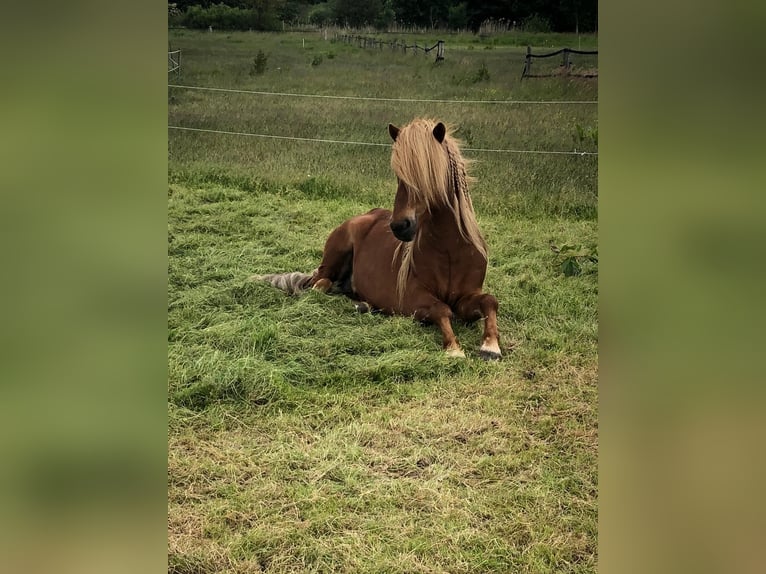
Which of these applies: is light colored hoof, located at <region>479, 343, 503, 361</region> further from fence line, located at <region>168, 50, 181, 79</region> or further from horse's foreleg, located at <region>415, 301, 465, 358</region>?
fence line, located at <region>168, 50, 181, 79</region>

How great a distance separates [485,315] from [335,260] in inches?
23.6

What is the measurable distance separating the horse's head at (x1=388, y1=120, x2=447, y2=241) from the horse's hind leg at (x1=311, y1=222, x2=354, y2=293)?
0.95 feet

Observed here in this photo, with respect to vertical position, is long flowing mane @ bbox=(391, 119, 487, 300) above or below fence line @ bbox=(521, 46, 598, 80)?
below

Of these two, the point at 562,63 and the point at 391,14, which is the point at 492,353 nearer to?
the point at 562,63

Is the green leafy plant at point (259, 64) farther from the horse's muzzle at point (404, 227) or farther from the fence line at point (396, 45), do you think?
the horse's muzzle at point (404, 227)

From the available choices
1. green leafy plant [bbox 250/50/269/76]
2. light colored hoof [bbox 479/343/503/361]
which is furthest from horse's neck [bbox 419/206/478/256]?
green leafy plant [bbox 250/50/269/76]

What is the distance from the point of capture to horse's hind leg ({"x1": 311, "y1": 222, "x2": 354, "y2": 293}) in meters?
Answer: 2.52

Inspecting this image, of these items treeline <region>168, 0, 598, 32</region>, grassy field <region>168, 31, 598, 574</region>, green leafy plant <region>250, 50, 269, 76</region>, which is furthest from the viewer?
green leafy plant <region>250, 50, 269, 76</region>

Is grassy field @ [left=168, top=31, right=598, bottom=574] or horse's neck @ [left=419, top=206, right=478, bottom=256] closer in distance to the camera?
grassy field @ [left=168, top=31, right=598, bottom=574]

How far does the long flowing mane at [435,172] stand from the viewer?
7.39 feet

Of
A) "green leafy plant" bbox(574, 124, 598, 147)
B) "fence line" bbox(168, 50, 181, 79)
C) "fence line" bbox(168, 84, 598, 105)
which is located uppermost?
"fence line" bbox(168, 50, 181, 79)
